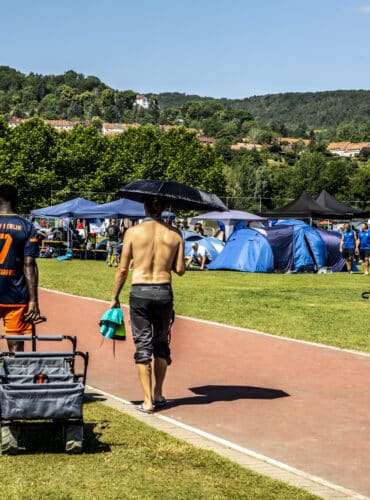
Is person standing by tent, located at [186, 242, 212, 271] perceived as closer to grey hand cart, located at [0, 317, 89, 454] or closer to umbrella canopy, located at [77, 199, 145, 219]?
umbrella canopy, located at [77, 199, 145, 219]

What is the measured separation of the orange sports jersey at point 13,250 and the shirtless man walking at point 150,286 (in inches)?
31.5

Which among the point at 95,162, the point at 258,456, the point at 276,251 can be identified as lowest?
the point at 258,456

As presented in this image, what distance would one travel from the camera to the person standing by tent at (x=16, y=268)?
7.07 meters

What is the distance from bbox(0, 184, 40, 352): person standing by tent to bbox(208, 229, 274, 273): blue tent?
72.6ft

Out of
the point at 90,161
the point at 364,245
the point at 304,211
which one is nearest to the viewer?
the point at 364,245

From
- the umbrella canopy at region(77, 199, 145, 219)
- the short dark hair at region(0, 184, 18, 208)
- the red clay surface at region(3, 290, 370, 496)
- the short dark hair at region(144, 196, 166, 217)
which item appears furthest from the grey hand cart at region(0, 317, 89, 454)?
the umbrella canopy at region(77, 199, 145, 219)

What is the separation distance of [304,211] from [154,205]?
102ft

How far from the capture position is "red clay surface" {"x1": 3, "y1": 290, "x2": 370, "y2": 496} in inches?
252

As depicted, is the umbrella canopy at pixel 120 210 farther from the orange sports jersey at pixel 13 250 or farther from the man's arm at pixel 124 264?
the orange sports jersey at pixel 13 250

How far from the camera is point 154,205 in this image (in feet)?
25.1

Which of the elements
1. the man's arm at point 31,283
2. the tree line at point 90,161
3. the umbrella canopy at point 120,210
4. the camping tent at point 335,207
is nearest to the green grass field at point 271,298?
the umbrella canopy at point 120,210

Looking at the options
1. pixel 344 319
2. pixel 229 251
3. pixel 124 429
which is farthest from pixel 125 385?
pixel 229 251

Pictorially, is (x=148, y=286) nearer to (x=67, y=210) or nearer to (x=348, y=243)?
(x=348, y=243)

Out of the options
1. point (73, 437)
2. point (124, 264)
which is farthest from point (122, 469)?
point (124, 264)
